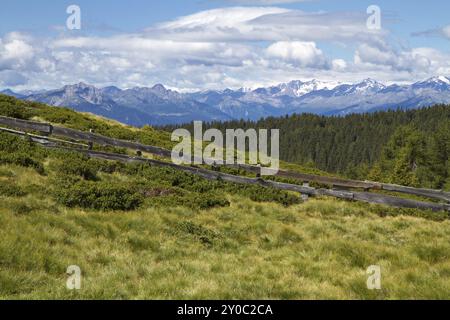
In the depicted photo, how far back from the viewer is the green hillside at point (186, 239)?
23.7 feet

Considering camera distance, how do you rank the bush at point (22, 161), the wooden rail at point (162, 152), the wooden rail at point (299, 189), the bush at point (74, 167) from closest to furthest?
1. the bush at point (22, 161)
2. the bush at point (74, 167)
3. the wooden rail at point (299, 189)
4. the wooden rail at point (162, 152)

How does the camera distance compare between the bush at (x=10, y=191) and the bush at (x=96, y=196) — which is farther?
the bush at (x=96, y=196)

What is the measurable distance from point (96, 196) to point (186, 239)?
149 inches

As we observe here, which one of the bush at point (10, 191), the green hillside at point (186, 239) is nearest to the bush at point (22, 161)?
the green hillside at point (186, 239)

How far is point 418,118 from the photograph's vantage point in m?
183

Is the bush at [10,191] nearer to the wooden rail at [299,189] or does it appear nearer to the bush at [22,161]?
the bush at [22,161]

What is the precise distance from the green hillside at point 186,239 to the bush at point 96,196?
0.04 m

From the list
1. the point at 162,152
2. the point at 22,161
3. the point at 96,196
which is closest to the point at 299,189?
the point at 162,152

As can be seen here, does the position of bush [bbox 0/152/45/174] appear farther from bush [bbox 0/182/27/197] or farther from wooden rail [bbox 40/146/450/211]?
wooden rail [bbox 40/146/450/211]

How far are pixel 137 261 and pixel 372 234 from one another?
7380 millimetres

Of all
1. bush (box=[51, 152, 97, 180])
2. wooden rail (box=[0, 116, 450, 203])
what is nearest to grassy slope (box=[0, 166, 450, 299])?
bush (box=[51, 152, 97, 180])

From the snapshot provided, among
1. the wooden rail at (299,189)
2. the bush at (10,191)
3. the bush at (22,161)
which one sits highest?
the bush at (22,161)
